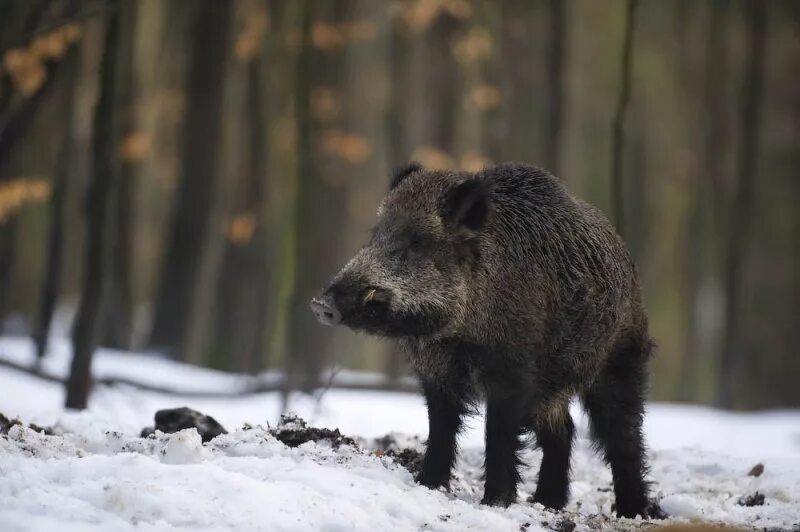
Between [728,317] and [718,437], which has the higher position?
[728,317]

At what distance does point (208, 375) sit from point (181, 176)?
10.3 feet

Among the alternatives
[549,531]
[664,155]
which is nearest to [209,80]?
[664,155]

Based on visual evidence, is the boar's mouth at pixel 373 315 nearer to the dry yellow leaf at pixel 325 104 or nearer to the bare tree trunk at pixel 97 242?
the bare tree trunk at pixel 97 242

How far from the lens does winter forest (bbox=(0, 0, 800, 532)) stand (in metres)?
4.89

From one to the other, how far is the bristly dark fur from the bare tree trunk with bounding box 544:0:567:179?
6.64 metres

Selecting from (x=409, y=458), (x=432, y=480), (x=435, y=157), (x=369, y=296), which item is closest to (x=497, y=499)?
(x=432, y=480)

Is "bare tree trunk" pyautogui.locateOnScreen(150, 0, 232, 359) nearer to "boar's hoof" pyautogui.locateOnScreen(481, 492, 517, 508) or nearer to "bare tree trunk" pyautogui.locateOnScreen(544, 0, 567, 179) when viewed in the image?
"bare tree trunk" pyautogui.locateOnScreen(544, 0, 567, 179)

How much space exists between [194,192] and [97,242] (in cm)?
642

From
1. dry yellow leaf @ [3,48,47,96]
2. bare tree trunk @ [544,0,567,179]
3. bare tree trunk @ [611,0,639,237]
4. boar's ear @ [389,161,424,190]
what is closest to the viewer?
boar's ear @ [389,161,424,190]

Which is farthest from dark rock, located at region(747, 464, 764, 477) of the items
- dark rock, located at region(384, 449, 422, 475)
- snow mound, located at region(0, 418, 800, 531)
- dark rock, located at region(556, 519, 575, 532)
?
dark rock, located at region(556, 519, 575, 532)

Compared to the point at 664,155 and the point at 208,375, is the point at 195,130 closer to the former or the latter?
the point at 208,375

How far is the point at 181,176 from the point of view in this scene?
15055 mm

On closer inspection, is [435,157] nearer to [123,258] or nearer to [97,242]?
[123,258]

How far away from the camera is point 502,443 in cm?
538
